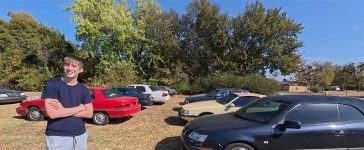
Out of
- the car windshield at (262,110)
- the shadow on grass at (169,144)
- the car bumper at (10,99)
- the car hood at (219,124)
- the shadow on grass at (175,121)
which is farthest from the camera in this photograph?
the car bumper at (10,99)

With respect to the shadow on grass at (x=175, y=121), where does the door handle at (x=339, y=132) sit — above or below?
above

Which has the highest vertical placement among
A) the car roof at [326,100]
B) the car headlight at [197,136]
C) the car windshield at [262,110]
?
the car roof at [326,100]

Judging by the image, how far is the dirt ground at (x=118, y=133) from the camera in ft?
27.5

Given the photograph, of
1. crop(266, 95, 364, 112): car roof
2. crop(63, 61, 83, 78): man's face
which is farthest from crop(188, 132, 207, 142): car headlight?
crop(63, 61, 83, 78): man's face

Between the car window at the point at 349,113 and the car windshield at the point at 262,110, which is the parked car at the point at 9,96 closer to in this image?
the car windshield at the point at 262,110

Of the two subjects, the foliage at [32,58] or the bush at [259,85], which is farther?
the foliage at [32,58]

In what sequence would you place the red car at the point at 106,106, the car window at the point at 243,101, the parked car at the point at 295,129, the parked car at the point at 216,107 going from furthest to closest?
the red car at the point at 106,106, the car window at the point at 243,101, the parked car at the point at 216,107, the parked car at the point at 295,129

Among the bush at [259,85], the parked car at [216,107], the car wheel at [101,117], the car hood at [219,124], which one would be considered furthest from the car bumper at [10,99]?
the bush at [259,85]

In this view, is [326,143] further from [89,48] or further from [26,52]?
[26,52]

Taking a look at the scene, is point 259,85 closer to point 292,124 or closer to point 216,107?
point 216,107

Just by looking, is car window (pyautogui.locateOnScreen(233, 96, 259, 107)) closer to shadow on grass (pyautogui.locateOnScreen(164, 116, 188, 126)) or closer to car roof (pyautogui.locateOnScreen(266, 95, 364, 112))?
shadow on grass (pyautogui.locateOnScreen(164, 116, 188, 126))

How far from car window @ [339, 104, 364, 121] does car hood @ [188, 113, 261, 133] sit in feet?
5.21

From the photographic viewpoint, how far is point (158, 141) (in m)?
8.90

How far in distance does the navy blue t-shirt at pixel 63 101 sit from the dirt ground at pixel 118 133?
4.50m
